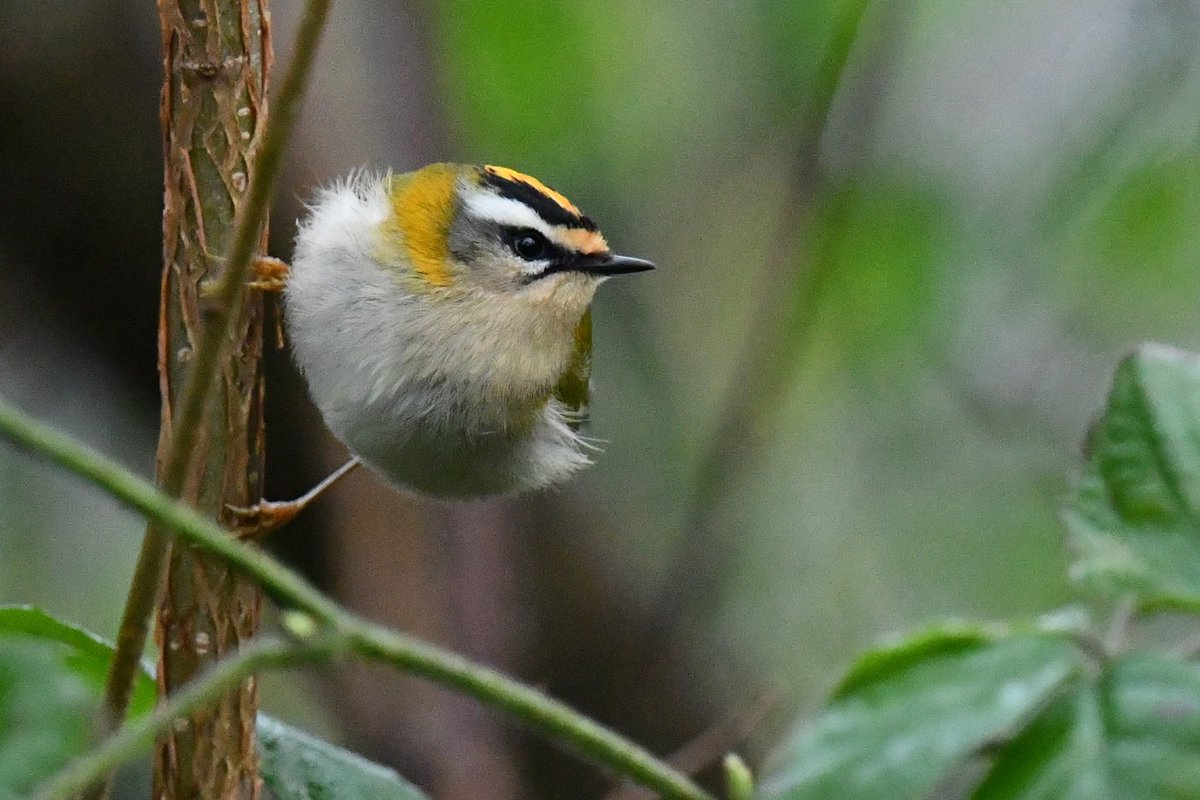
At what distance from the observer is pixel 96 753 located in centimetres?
81

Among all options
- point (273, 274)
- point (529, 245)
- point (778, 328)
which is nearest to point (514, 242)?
point (529, 245)

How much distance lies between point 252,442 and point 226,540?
95cm

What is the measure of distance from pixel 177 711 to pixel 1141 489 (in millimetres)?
669

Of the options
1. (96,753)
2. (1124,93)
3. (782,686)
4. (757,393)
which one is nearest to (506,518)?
(757,393)

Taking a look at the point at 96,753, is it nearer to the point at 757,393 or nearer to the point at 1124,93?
the point at 757,393

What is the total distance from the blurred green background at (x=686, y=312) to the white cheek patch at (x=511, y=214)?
0.64m

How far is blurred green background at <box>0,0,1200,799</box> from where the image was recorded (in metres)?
3.89

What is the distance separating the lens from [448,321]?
296cm

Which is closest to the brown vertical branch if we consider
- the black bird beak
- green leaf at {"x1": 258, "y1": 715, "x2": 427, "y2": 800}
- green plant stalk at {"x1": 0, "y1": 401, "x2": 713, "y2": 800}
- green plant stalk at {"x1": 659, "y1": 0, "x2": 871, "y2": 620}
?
green leaf at {"x1": 258, "y1": 715, "x2": 427, "y2": 800}

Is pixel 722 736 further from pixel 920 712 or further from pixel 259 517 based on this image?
pixel 920 712

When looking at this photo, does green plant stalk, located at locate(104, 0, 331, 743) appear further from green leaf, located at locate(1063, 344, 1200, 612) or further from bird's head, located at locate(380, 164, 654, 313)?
bird's head, located at locate(380, 164, 654, 313)

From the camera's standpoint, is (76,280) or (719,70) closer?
(76,280)

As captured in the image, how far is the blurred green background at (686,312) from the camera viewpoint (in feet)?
12.8

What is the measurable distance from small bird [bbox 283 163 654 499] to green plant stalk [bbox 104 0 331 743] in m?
1.82
